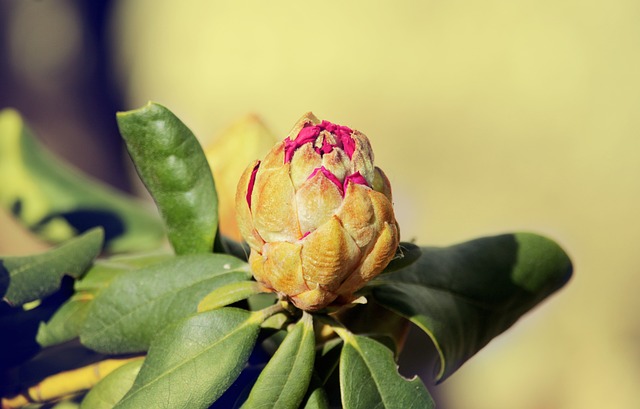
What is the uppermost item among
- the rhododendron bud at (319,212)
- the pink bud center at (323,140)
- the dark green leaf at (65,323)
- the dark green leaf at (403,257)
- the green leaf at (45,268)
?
the pink bud center at (323,140)

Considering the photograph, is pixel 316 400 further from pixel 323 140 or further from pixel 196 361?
pixel 323 140

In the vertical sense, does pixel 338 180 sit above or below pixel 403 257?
above

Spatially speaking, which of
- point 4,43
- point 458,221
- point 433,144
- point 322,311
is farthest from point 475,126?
point 4,43

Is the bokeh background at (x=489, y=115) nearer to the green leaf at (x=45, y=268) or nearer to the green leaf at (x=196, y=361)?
the green leaf at (x=45, y=268)

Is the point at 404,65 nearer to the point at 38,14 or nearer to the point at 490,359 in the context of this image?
the point at 490,359

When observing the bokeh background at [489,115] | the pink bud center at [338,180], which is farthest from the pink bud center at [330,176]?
the bokeh background at [489,115]

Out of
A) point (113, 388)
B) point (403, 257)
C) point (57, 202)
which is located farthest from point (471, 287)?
point (57, 202)
